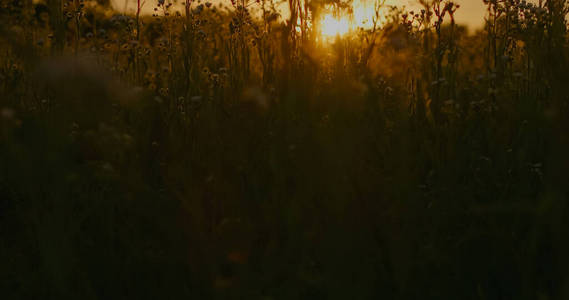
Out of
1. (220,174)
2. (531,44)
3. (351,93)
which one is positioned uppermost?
(531,44)

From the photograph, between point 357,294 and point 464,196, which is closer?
point 357,294

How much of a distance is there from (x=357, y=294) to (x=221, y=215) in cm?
60

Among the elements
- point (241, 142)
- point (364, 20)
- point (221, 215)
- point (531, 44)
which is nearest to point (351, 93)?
point (241, 142)

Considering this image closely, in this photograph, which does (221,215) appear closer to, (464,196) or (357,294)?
(357,294)

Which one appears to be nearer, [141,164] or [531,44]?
[141,164]

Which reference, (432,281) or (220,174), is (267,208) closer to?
(220,174)

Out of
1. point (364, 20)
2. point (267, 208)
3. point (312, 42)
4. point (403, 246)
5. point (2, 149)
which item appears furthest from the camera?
point (364, 20)

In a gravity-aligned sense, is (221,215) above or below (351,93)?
below

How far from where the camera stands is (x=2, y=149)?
201cm

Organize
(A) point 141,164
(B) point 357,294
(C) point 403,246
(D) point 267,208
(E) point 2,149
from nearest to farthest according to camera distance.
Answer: (B) point 357,294 < (C) point 403,246 < (D) point 267,208 < (A) point 141,164 < (E) point 2,149

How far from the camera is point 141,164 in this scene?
1.87 metres

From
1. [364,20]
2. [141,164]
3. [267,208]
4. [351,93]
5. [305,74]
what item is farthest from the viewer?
[364,20]

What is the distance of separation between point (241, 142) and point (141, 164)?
357mm

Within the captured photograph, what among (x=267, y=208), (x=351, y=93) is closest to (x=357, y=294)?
(x=267, y=208)
